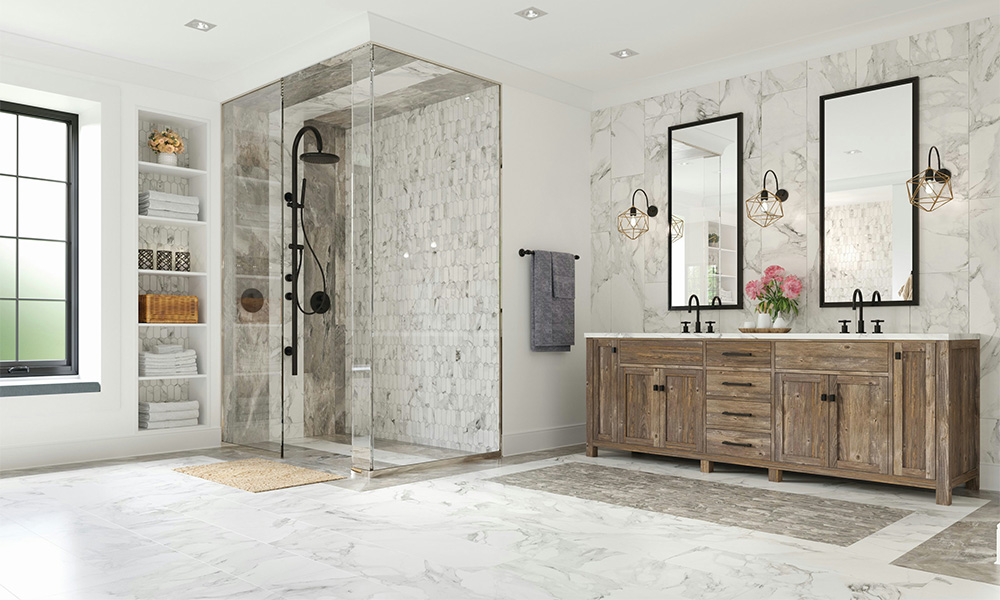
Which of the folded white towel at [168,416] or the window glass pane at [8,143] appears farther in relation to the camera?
the folded white towel at [168,416]

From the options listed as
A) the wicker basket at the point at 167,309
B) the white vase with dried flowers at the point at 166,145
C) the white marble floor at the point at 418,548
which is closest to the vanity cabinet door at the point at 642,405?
the white marble floor at the point at 418,548

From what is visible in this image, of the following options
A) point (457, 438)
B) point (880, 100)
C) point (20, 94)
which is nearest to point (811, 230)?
point (880, 100)

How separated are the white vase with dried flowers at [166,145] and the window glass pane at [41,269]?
0.89 metres

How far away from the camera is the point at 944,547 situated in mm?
3035

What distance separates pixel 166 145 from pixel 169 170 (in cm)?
17

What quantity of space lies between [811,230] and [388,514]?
312cm

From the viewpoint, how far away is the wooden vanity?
12.7 ft

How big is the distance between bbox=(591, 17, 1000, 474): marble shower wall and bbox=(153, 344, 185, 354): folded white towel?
120 inches

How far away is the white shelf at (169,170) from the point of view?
17.8ft

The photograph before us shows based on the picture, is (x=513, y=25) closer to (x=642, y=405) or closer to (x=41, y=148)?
(x=642, y=405)

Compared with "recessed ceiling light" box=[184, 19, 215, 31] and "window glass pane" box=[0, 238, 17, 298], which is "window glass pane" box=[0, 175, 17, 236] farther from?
"recessed ceiling light" box=[184, 19, 215, 31]

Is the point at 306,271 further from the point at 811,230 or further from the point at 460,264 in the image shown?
the point at 811,230

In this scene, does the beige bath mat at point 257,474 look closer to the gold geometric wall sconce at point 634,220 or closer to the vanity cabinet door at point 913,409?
the gold geometric wall sconce at point 634,220

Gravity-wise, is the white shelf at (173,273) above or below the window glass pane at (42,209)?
below
